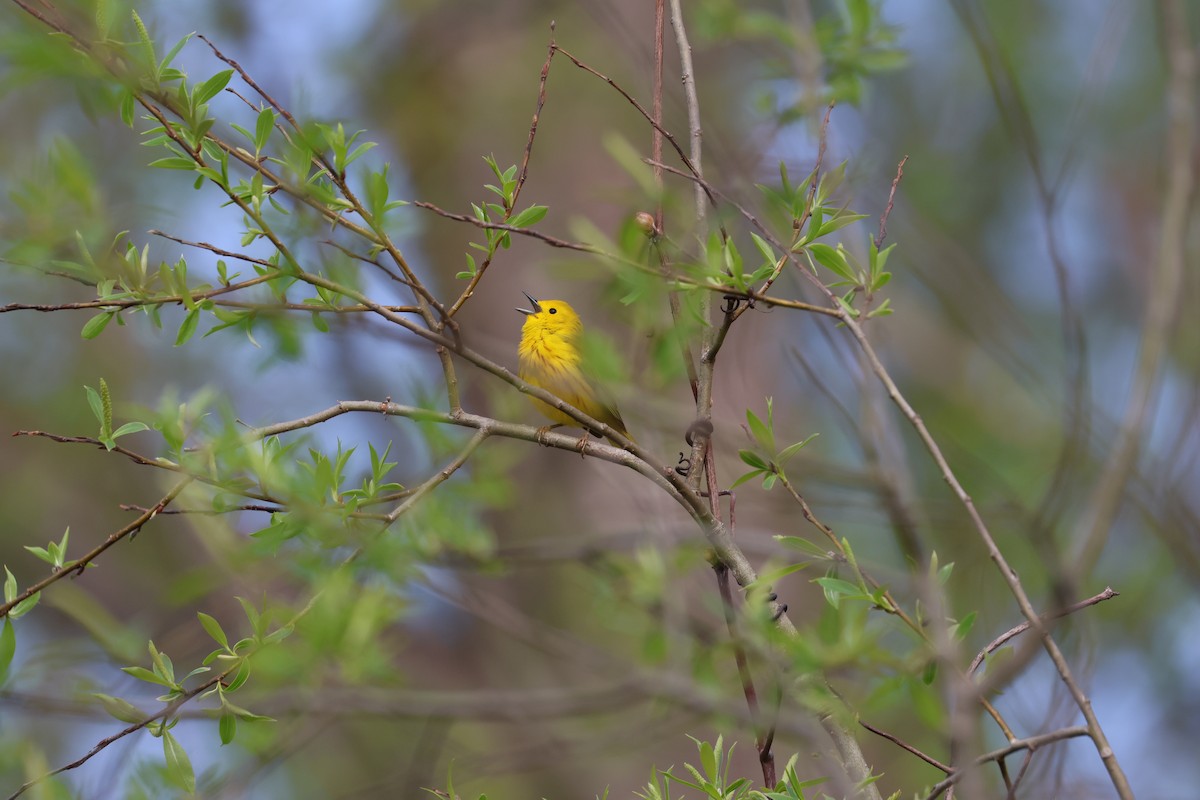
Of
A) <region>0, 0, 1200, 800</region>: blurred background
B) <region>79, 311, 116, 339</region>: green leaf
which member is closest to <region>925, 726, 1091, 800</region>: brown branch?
<region>0, 0, 1200, 800</region>: blurred background

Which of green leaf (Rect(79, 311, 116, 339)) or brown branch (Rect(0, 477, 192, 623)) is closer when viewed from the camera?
brown branch (Rect(0, 477, 192, 623))

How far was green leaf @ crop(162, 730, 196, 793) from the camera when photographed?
143 centimetres

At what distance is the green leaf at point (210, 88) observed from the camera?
1.50 m

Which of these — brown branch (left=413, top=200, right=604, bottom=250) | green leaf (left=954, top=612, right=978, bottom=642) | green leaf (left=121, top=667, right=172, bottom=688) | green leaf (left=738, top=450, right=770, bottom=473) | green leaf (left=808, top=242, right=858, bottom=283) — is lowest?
green leaf (left=121, top=667, right=172, bottom=688)

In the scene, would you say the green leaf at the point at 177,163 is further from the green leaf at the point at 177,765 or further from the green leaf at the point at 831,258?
the green leaf at the point at 831,258

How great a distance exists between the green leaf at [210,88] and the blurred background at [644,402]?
136 mm

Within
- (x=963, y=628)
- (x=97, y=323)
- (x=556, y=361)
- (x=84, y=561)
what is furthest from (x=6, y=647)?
(x=556, y=361)

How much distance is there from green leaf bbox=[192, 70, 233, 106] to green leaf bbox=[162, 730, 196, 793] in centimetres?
88

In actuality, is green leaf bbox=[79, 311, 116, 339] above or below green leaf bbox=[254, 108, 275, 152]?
below

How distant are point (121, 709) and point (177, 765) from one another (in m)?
0.12

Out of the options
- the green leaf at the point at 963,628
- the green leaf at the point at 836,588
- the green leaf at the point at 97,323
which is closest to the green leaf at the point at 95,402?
the green leaf at the point at 97,323

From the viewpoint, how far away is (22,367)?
312 inches

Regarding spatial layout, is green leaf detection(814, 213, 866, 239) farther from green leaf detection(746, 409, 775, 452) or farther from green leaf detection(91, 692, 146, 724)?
green leaf detection(91, 692, 146, 724)

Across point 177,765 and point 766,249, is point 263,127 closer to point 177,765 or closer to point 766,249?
point 766,249
